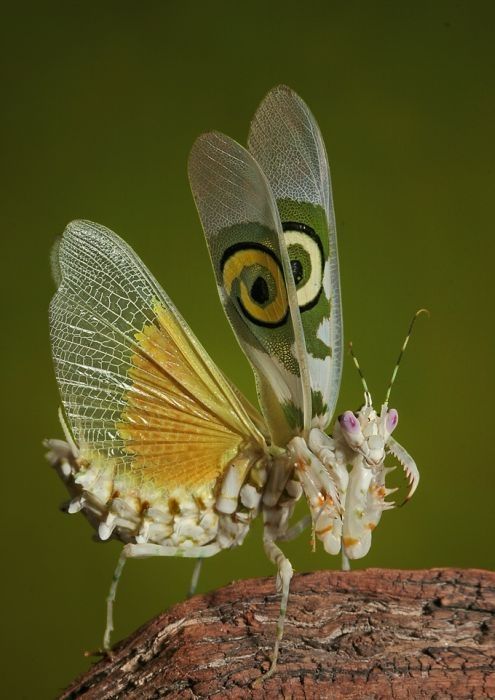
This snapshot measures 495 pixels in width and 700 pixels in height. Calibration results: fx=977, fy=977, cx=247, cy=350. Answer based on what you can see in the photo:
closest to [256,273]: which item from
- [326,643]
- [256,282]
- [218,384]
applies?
[256,282]

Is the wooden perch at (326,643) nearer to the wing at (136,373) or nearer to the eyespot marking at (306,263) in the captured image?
the wing at (136,373)

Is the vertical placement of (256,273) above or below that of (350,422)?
above

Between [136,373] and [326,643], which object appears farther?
[136,373]

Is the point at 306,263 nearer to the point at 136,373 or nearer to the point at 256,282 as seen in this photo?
the point at 256,282

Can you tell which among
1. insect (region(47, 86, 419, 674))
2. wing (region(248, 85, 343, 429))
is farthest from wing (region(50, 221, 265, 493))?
wing (region(248, 85, 343, 429))

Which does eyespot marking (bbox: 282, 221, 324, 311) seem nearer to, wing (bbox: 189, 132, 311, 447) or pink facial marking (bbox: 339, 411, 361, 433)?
wing (bbox: 189, 132, 311, 447)

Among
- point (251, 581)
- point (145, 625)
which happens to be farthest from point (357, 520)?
point (145, 625)
